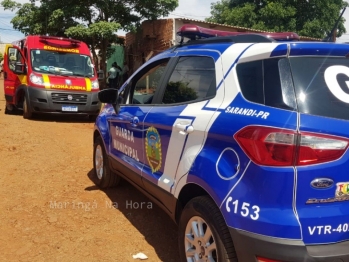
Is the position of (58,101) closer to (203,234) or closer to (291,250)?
(203,234)

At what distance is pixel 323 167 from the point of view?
191cm

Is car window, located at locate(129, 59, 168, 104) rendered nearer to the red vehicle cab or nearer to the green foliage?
the green foliage

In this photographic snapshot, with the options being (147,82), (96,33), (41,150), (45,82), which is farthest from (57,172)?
(96,33)

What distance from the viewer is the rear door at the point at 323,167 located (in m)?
1.90

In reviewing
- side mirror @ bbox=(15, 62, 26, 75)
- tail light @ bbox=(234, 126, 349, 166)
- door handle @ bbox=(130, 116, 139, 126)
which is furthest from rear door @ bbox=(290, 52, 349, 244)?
side mirror @ bbox=(15, 62, 26, 75)

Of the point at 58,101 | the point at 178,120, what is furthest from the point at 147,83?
the point at 58,101

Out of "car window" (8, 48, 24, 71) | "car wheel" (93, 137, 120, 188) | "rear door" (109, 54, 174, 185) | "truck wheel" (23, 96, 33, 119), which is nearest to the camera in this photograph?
"rear door" (109, 54, 174, 185)

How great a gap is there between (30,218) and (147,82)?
185cm

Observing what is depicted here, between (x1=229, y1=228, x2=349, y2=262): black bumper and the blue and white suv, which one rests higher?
the blue and white suv

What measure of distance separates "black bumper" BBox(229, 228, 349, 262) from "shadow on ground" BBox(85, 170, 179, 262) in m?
1.27

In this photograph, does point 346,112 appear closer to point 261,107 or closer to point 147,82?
point 261,107

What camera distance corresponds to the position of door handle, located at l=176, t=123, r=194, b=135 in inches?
101

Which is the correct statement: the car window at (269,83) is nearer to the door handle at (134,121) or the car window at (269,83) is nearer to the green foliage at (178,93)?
the green foliage at (178,93)

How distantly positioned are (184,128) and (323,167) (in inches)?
40.2
